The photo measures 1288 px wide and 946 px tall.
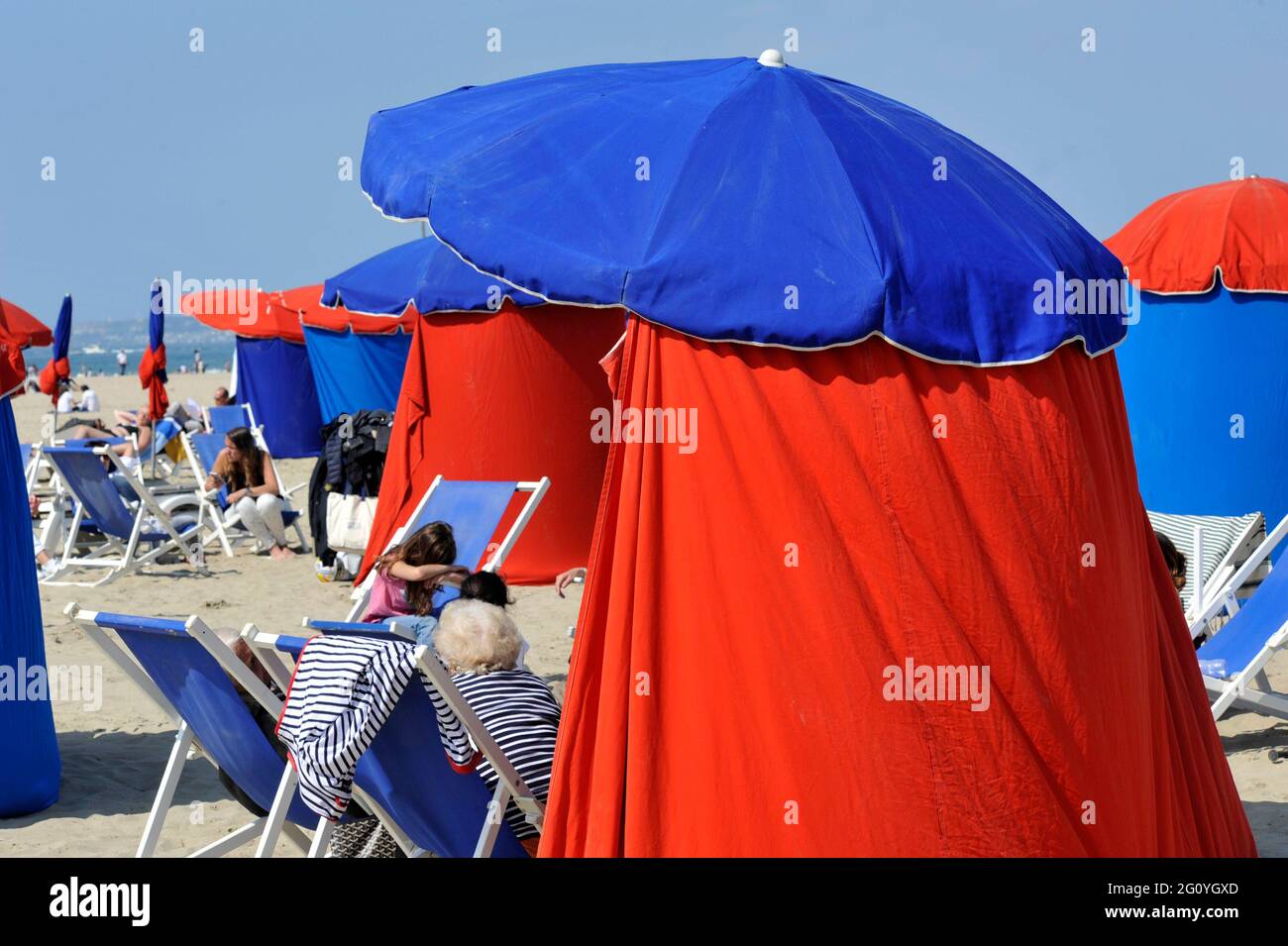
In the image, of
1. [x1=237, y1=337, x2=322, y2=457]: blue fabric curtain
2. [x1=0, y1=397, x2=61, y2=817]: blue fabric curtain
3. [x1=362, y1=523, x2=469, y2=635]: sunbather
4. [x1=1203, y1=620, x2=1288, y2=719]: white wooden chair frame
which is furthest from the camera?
[x1=237, y1=337, x2=322, y2=457]: blue fabric curtain

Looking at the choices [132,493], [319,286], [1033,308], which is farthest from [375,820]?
[319,286]

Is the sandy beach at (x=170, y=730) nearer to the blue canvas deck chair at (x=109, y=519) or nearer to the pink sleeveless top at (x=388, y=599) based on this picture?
the blue canvas deck chair at (x=109, y=519)

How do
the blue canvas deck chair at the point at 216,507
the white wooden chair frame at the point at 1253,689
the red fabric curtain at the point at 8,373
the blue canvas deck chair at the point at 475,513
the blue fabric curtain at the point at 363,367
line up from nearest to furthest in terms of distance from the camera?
the red fabric curtain at the point at 8,373, the white wooden chair frame at the point at 1253,689, the blue canvas deck chair at the point at 475,513, the blue canvas deck chair at the point at 216,507, the blue fabric curtain at the point at 363,367

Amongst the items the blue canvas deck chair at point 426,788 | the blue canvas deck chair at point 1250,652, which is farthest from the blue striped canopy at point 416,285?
the blue canvas deck chair at point 426,788

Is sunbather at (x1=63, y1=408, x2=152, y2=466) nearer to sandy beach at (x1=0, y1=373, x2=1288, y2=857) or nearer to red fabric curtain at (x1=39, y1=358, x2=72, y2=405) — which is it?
red fabric curtain at (x1=39, y1=358, x2=72, y2=405)

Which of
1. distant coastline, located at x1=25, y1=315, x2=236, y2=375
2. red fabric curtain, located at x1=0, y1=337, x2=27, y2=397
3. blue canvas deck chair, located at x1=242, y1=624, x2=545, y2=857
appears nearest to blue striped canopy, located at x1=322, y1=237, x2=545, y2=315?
red fabric curtain, located at x1=0, y1=337, x2=27, y2=397

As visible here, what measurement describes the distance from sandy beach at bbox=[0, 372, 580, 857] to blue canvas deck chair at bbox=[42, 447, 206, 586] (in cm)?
16

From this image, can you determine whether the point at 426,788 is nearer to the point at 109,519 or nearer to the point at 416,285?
the point at 109,519

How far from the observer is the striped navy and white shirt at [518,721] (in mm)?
3887

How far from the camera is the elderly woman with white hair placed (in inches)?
153

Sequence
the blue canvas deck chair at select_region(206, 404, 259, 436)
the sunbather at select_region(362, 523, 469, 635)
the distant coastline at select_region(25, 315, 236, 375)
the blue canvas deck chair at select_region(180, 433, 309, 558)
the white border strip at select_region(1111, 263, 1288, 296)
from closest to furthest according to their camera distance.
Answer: the sunbather at select_region(362, 523, 469, 635) < the white border strip at select_region(1111, 263, 1288, 296) < the blue canvas deck chair at select_region(180, 433, 309, 558) < the blue canvas deck chair at select_region(206, 404, 259, 436) < the distant coastline at select_region(25, 315, 236, 375)

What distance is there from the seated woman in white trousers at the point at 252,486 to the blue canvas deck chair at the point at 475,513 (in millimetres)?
4088

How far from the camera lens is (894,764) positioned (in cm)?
355

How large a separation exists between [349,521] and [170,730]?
12.4 feet
